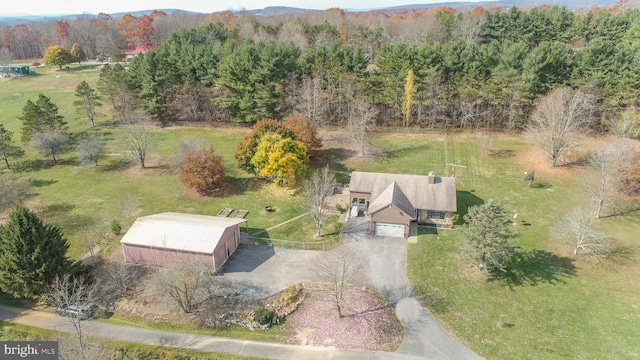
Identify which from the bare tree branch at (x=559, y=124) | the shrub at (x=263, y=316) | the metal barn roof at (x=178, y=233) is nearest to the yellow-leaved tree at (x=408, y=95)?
the bare tree branch at (x=559, y=124)

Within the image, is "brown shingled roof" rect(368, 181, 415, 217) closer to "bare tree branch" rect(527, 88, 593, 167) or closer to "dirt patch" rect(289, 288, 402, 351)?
"dirt patch" rect(289, 288, 402, 351)

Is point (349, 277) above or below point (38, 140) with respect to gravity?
below

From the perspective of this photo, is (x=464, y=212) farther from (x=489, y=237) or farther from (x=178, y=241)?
(x=178, y=241)

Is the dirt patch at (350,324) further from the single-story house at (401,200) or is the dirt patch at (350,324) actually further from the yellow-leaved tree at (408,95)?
the yellow-leaved tree at (408,95)

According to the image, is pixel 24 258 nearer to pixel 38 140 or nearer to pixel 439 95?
pixel 38 140

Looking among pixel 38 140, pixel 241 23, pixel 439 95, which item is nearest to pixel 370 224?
pixel 439 95

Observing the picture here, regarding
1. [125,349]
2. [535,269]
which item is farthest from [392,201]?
[125,349]
